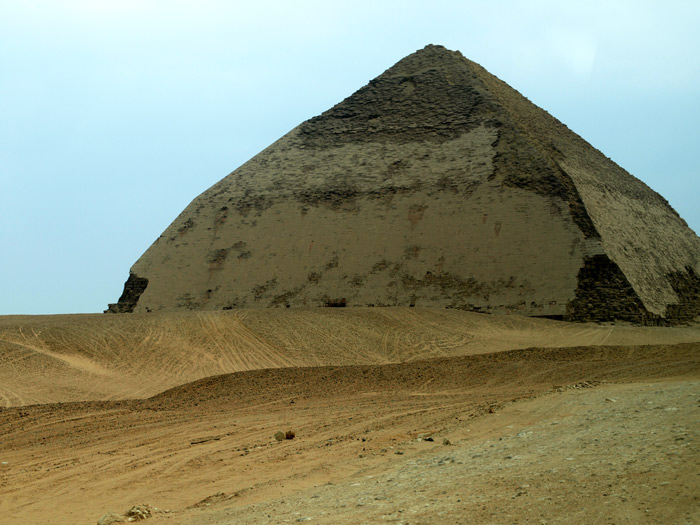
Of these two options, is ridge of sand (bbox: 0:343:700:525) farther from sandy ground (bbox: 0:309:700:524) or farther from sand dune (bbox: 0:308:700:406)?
sand dune (bbox: 0:308:700:406)

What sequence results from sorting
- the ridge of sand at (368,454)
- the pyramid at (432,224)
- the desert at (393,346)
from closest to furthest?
1. the ridge of sand at (368,454)
2. the desert at (393,346)
3. the pyramid at (432,224)

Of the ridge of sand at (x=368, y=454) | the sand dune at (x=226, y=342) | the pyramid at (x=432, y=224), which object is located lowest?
the ridge of sand at (x=368, y=454)

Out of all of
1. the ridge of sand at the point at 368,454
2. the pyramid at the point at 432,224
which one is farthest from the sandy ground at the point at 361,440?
the pyramid at the point at 432,224

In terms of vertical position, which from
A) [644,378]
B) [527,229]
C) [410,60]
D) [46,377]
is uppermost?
[410,60]

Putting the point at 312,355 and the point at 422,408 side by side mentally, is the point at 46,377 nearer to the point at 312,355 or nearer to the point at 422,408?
the point at 312,355

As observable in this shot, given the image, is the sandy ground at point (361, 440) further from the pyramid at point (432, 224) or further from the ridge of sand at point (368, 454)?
the pyramid at point (432, 224)

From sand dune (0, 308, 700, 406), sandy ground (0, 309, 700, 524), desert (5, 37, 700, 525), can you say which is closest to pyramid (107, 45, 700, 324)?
desert (5, 37, 700, 525)

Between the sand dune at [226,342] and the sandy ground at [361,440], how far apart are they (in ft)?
0.35

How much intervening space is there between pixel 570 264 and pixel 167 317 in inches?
532

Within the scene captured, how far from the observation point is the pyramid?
87.3ft

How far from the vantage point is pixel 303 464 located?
673cm

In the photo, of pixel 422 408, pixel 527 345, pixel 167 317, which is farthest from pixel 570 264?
pixel 422 408

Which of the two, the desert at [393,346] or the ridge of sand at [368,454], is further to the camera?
the desert at [393,346]

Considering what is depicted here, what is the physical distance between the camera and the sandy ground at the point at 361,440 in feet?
14.8
